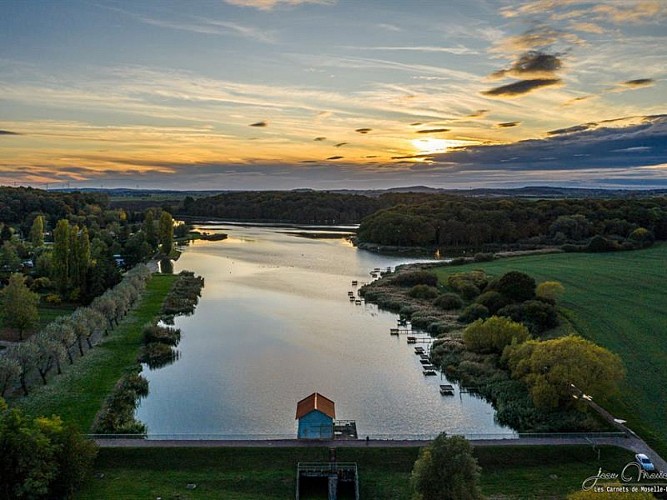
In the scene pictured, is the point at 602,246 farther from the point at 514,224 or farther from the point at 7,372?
the point at 7,372

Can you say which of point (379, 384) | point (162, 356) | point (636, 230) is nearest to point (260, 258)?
point (162, 356)

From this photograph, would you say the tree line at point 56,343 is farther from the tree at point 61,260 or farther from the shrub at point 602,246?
the shrub at point 602,246

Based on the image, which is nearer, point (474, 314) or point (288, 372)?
point (288, 372)

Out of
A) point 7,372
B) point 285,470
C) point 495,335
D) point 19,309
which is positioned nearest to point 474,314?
point 495,335

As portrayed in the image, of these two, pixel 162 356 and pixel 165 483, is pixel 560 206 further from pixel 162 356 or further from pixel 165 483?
pixel 165 483

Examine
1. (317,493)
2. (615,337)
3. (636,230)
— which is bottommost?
(317,493)

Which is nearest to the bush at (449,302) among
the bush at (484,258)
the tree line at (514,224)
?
the bush at (484,258)
